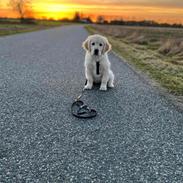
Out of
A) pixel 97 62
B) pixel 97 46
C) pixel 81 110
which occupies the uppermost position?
pixel 97 46

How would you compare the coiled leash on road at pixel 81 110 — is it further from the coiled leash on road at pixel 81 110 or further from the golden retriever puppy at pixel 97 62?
the golden retriever puppy at pixel 97 62

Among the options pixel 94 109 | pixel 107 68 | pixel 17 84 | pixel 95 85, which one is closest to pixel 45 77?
pixel 17 84

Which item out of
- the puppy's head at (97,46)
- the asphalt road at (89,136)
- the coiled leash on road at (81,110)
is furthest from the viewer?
the puppy's head at (97,46)

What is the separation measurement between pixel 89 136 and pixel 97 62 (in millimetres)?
2523

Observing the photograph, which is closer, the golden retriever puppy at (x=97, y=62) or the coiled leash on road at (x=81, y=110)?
the coiled leash on road at (x=81, y=110)

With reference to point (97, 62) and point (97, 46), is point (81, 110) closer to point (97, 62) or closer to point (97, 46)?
point (97, 62)

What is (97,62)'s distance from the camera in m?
5.89

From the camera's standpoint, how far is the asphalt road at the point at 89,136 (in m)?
2.81

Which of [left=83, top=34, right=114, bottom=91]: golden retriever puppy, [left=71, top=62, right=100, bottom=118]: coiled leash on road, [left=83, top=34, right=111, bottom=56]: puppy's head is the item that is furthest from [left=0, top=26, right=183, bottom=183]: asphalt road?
[left=83, top=34, right=111, bottom=56]: puppy's head

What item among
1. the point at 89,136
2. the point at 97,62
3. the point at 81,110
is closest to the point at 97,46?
the point at 97,62

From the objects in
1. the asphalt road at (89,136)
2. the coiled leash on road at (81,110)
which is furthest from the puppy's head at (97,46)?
the coiled leash on road at (81,110)

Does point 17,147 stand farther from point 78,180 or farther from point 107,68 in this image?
point 107,68

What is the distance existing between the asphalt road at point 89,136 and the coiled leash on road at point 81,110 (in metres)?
0.12

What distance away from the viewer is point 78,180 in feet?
8.77
